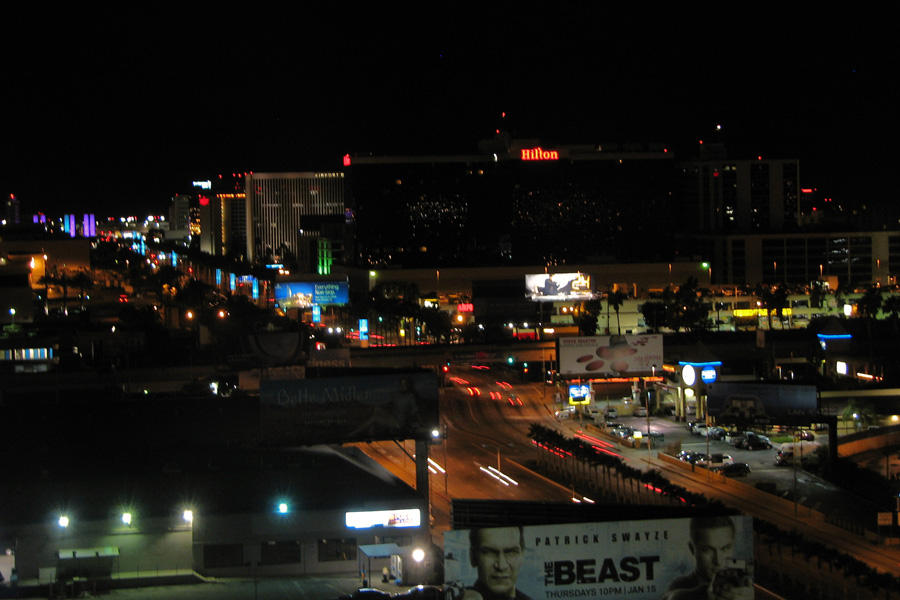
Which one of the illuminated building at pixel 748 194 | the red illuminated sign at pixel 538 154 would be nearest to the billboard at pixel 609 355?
the illuminated building at pixel 748 194

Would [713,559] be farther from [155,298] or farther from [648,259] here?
[648,259]

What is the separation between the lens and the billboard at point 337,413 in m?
19.1

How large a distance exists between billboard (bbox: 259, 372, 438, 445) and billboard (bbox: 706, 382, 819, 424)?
12541 mm

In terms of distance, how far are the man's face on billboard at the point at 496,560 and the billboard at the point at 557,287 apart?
43128mm

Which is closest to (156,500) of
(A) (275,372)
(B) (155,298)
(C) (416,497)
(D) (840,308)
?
(C) (416,497)

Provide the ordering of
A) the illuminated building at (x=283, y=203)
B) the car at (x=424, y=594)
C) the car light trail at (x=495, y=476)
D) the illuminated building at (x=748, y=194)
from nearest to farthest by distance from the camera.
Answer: the car at (x=424, y=594), the car light trail at (x=495, y=476), the illuminated building at (x=748, y=194), the illuminated building at (x=283, y=203)

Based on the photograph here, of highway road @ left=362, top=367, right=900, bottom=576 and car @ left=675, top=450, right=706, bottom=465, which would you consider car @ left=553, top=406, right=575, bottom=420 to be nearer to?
highway road @ left=362, top=367, right=900, bottom=576

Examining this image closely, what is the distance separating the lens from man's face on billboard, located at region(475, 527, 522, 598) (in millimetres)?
12289

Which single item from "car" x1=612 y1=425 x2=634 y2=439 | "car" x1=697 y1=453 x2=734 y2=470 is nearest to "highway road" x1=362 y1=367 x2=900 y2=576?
"car" x1=697 y1=453 x2=734 y2=470

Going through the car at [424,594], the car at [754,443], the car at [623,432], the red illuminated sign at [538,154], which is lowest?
the car at [754,443]

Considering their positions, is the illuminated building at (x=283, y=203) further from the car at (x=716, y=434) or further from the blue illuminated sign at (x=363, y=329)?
the car at (x=716, y=434)

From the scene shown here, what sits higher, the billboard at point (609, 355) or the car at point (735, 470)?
the billboard at point (609, 355)

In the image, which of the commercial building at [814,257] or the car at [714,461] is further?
the commercial building at [814,257]

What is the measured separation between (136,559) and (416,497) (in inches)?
177
